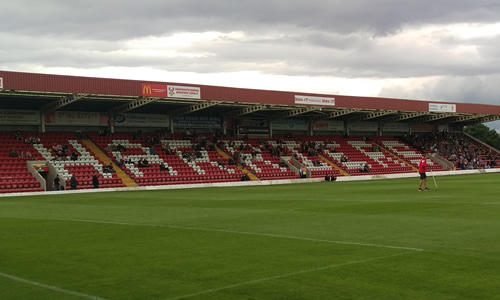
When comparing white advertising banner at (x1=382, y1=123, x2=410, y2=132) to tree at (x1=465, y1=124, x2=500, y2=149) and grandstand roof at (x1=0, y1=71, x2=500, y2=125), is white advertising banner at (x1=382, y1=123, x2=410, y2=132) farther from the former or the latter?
tree at (x1=465, y1=124, x2=500, y2=149)

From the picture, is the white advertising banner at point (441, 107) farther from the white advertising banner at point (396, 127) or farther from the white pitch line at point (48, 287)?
the white pitch line at point (48, 287)

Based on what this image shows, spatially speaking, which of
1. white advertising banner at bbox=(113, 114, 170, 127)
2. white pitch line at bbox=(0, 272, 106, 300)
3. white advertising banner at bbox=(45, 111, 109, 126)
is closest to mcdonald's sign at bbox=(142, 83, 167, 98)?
white advertising banner at bbox=(113, 114, 170, 127)

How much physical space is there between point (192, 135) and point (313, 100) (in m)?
12.1

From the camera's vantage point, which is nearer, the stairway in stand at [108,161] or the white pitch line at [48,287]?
the white pitch line at [48,287]

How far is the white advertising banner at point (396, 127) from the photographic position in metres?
70.4

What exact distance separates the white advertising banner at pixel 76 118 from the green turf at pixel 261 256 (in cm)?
3162

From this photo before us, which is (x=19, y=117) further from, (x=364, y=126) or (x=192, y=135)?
(x=364, y=126)

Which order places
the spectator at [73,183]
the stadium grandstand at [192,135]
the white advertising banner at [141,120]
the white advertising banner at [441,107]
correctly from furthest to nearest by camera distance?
the white advertising banner at [441,107]
the white advertising banner at [141,120]
the stadium grandstand at [192,135]
the spectator at [73,183]

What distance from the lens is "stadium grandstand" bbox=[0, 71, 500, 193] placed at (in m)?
40.7

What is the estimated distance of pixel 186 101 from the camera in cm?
4719

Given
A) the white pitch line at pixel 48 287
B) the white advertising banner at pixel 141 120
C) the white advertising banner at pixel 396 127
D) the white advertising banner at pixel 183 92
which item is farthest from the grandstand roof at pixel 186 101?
the white pitch line at pixel 48 287

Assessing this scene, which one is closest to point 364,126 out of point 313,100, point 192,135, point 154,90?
point 313,100

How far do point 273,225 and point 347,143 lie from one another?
50.7m

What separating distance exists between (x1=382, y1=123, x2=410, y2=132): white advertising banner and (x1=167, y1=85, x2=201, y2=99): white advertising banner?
106ft
